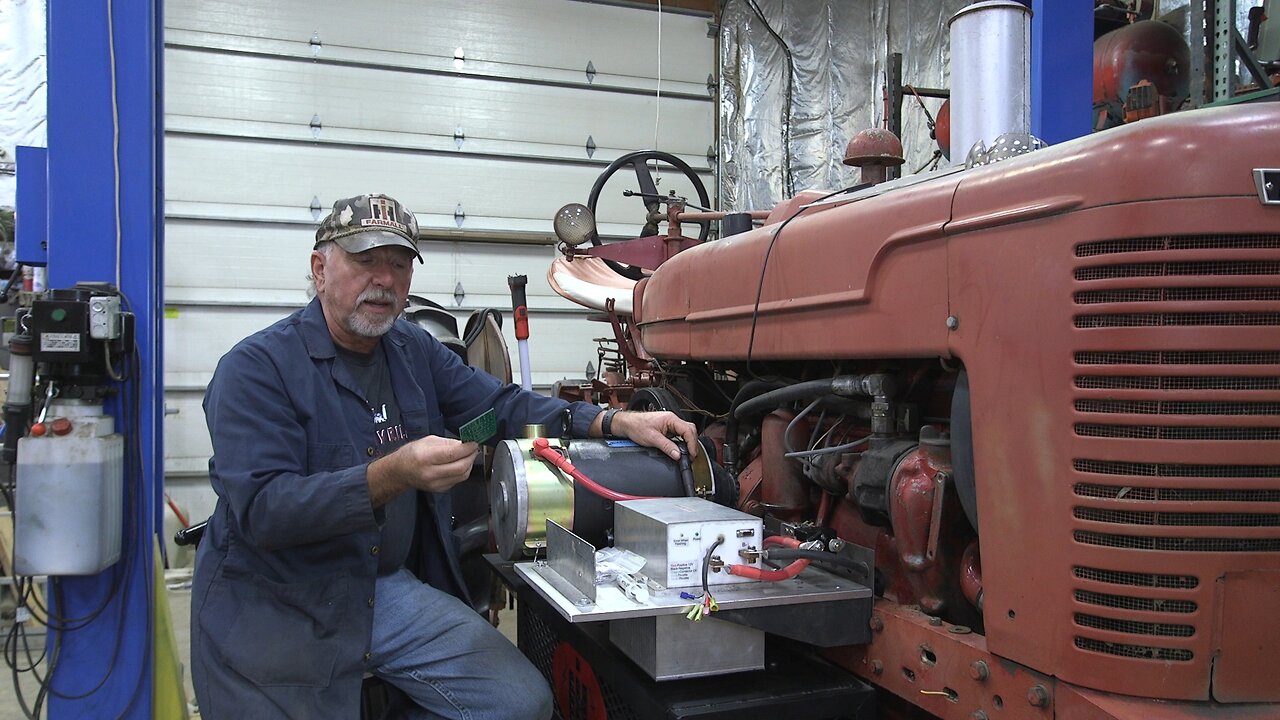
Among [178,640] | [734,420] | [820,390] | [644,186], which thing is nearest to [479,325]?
[644,186]

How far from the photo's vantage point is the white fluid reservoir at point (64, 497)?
6.45 feet

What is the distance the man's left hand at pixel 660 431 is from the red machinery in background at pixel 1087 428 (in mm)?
496

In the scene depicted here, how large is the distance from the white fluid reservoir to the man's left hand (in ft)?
3.89

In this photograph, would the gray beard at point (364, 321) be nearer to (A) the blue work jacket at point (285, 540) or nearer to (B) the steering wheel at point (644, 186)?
(A) the blue work jacket at point (285, 540)

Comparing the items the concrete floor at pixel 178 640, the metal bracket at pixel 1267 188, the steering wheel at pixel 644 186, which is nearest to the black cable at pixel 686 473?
the metal bracket at pixel 1267 188

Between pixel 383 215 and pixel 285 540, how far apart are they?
736mm

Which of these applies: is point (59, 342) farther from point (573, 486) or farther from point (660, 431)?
point (660, 431)

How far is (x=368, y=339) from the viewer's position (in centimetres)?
201

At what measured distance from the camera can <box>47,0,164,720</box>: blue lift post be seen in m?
2.10

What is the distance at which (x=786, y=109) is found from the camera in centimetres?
614

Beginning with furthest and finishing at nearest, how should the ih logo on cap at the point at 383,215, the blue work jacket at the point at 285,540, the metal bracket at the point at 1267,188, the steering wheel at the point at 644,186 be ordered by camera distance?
the steering wheel at the point at 644,186 → the ih logo on cap at the point at 383,215 → the blue work jacket at the point at 285,540 → the metal bracket at the point at 1267,188

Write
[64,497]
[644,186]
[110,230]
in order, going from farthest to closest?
[644,186]
[110,230]
[64,497]

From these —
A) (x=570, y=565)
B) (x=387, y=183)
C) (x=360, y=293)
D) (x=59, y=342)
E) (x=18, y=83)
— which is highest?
(x=18, y=83)

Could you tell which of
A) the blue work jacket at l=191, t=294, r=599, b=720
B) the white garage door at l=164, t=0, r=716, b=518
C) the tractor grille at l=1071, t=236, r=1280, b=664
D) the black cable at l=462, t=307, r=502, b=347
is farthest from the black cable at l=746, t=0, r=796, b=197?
the tractor grille at l=1071, t=236, r=1280, b=664
